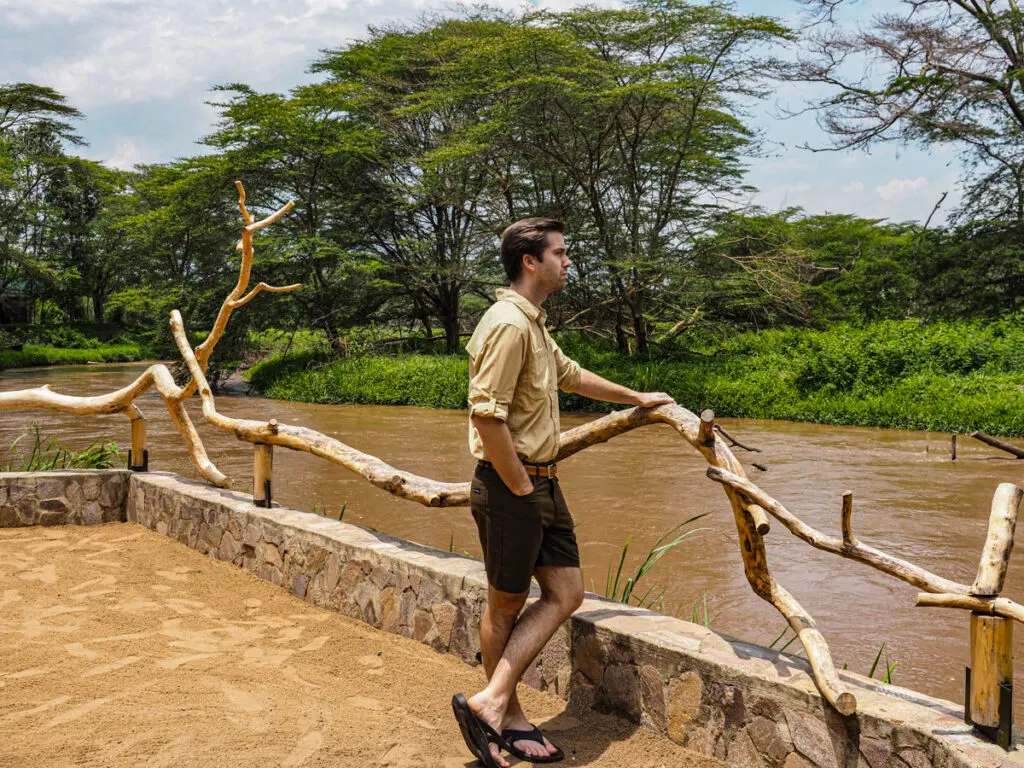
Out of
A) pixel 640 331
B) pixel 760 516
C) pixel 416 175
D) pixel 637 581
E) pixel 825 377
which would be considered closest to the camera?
pixel 760 516

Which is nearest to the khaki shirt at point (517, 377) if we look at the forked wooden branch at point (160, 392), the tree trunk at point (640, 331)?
the forked wooden branch at point (160, 392)

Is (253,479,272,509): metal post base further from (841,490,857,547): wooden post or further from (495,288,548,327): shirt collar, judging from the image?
(841,490,857,547): wooden post

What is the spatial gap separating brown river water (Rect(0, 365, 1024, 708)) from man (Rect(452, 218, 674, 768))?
48.7 inches

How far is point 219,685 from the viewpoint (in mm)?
3551

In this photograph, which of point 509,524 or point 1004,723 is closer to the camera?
point 1004,723

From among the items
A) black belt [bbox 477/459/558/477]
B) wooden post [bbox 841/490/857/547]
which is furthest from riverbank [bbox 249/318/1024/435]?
black belt [bbox 477/459/558/477]

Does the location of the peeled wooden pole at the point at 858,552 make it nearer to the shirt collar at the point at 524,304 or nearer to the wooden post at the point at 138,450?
the shirt collar at the point at 524,304

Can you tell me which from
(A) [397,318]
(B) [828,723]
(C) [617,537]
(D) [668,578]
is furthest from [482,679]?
(A) [397,318]

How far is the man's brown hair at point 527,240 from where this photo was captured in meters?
2.82

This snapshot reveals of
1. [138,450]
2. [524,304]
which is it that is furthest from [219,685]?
[138,450]

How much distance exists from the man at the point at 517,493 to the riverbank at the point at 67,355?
106 feet

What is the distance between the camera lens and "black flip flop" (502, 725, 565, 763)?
287 centimetres

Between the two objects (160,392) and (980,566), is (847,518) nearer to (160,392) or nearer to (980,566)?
(980,566)

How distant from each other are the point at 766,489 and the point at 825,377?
684 centimetres
